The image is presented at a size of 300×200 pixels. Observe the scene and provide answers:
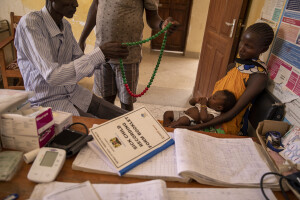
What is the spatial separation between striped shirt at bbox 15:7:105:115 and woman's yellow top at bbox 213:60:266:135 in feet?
2.98

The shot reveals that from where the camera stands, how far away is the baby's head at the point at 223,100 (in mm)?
1437

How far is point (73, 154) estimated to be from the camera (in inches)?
32.9

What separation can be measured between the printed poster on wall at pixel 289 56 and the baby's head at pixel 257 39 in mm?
74

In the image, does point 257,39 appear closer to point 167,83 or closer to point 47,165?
point 47,165

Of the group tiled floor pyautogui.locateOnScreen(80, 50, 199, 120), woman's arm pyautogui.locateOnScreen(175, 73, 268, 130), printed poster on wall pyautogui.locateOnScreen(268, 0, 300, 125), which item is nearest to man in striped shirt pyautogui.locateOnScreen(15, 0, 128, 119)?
woman's arm pyautogui.locateOnScreen(175, 73, 268, 130)

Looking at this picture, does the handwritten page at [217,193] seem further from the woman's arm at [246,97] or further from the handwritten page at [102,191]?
the woman's arm at [246,97]

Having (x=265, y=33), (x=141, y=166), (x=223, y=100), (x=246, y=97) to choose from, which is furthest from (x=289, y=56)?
(x=141, y=166)

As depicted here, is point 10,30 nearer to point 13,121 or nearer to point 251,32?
point 13,121

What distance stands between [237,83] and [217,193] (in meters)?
0.93

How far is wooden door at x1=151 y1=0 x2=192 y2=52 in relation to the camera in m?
5.16

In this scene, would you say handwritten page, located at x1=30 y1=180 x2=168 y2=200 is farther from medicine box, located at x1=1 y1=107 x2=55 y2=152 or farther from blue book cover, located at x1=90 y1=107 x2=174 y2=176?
medicine box, located at x1=1 y1=107 x2=55 y2=152

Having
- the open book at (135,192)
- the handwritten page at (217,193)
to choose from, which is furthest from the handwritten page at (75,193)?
the handwritten page at (217,193)

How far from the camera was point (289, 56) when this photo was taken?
48.8 inches

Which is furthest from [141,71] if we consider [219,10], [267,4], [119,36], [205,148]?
[205,148]
